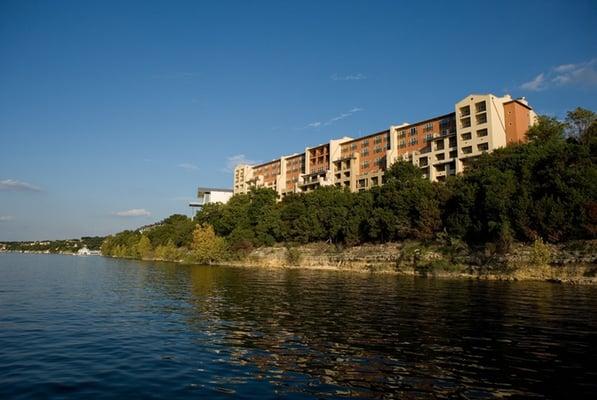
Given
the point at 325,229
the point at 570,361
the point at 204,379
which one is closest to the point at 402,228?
the point at 325,229

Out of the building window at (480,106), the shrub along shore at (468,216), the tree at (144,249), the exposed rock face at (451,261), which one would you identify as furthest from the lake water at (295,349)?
the tree at (144,249)

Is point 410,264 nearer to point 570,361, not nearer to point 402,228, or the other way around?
point 402,228

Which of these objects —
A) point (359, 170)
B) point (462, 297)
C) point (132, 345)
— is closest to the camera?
point (132, 345)

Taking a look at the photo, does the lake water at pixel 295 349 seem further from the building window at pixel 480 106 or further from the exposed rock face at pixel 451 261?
the building window at pixel 480 106

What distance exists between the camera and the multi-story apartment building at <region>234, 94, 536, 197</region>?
108 meters

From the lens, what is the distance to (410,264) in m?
79.1

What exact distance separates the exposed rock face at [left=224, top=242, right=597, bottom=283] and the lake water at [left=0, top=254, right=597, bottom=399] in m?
28.4

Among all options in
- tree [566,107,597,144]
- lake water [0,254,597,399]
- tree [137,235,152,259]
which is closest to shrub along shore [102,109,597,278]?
tree [566,107,597,144]

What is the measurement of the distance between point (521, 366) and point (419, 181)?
83.1 meters

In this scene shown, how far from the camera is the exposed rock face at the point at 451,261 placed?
57.6 metres

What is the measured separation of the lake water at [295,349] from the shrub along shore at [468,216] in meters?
35.1

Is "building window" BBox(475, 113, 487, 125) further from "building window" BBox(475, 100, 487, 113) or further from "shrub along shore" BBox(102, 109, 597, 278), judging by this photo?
"shrub along shore" BBox(102, 109, 597, 278)

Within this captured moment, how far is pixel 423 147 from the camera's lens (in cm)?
12544

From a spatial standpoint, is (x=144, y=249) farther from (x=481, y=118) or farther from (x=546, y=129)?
(x=546, y=129)
